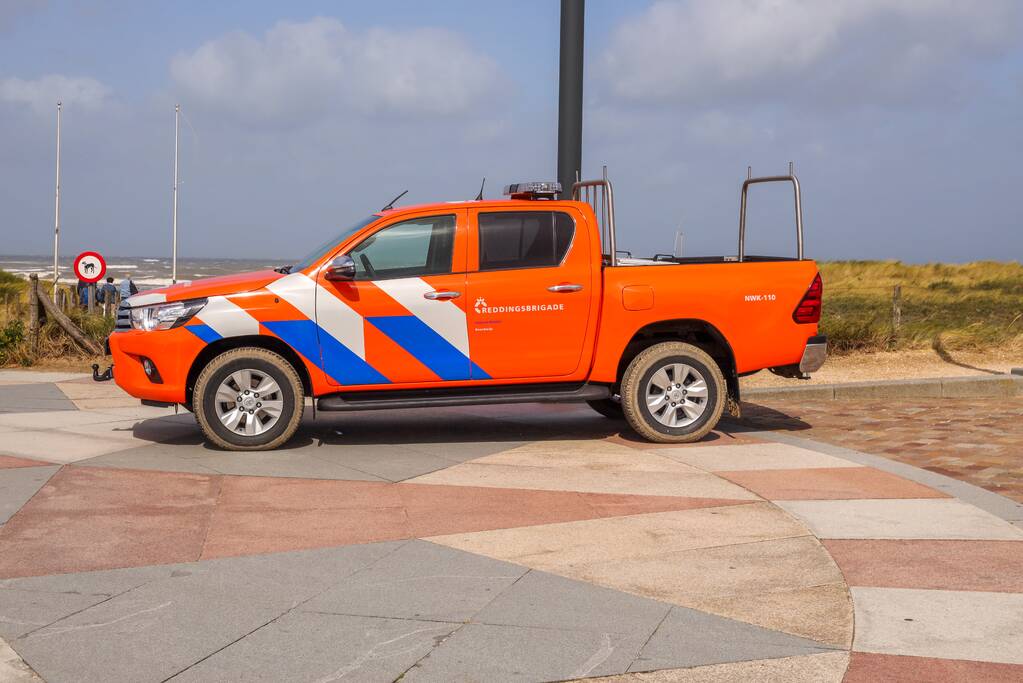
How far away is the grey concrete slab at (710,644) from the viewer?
14.7 feet

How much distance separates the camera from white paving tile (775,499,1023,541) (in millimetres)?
6457

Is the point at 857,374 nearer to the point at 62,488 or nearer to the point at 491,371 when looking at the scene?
the point at 491,371

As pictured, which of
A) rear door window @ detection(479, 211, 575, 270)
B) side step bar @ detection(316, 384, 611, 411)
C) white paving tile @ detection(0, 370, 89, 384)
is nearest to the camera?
side step bar @ detection(316, 384, 611, 411)

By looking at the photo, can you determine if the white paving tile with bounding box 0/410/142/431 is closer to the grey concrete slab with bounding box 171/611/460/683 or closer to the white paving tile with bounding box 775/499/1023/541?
the grey concrete slab with bounding box 171/611/460/683

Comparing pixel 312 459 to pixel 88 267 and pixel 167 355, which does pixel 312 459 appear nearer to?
pixel 167 355

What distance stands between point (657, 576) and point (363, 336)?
396cm

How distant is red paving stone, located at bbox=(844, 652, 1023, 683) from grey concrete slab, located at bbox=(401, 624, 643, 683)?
83cm

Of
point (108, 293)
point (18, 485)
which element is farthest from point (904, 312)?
point (18, 485)

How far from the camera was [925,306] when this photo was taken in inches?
1248

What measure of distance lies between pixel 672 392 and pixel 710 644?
4.88 m

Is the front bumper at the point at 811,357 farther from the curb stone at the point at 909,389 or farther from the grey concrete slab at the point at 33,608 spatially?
the grey concrete slab at the point at 33,608

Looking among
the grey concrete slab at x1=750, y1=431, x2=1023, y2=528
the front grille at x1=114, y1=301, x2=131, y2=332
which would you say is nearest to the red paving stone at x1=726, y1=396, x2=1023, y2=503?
the grey concrete slab at x1=750, y1=431, x2=1023, y2=528

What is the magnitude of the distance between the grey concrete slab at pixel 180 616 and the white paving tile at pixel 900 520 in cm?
251

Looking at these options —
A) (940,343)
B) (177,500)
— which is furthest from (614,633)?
(940,343)
